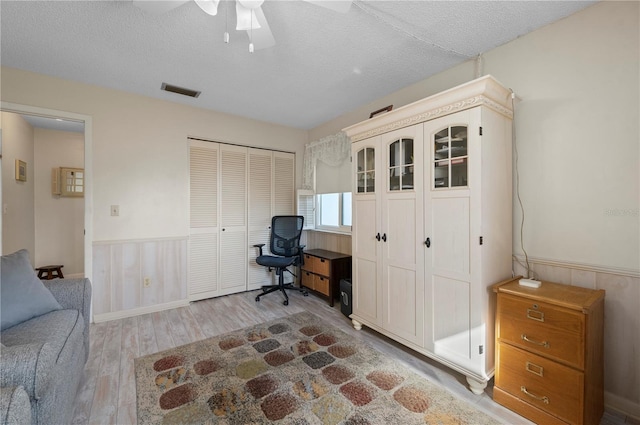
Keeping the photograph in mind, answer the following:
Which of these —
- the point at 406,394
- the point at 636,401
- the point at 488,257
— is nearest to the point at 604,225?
the point at 488,257

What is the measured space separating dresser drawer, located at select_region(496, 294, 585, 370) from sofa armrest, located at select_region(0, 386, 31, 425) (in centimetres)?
229

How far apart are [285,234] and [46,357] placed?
2.75m

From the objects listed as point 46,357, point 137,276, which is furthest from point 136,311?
point 46,357

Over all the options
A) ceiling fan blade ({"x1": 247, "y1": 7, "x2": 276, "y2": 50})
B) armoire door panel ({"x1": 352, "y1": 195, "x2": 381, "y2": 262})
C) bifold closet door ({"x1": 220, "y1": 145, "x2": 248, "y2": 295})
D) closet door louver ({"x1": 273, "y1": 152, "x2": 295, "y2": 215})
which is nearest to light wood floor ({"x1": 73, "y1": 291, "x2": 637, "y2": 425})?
bifold closet door ({"x1": 220, "y1": 145, "x2": 248, "y2": 295})

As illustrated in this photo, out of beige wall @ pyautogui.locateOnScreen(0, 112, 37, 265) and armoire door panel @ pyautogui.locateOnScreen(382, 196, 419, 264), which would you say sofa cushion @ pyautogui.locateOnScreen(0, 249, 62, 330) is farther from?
armoire door panel @ pyautogui.locateOnScreen(382, 196, 419, 264)

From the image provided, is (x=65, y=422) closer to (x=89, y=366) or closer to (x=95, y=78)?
(x=89, y=366)

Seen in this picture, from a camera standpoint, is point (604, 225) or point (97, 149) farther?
point (97, 149)

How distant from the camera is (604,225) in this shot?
1671 mm

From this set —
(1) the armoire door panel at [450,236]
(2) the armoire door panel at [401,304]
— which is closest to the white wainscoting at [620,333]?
(1) the armoire door panel at [450,236]

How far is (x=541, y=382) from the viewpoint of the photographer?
152cm

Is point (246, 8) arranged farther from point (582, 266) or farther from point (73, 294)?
point (582, 266)

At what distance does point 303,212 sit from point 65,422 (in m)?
3.19

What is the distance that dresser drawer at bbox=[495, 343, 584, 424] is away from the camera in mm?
1409

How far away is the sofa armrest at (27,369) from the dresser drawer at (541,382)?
2.35 meters
